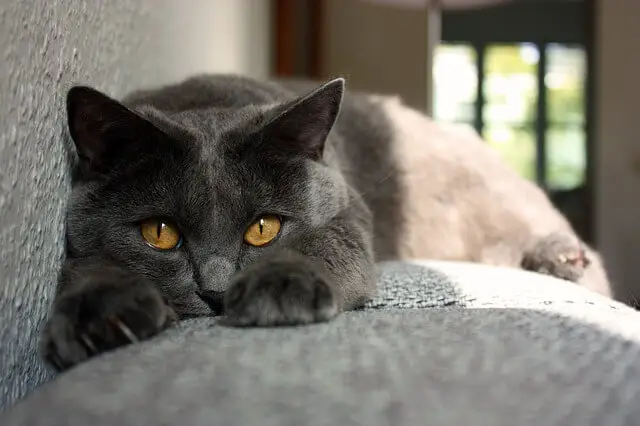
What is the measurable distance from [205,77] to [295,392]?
96cm

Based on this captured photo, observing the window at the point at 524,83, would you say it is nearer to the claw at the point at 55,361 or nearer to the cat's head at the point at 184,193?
the cat's head at the point at 184,193

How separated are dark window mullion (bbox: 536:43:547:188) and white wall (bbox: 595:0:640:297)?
3.00ft

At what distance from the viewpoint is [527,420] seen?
50 cm

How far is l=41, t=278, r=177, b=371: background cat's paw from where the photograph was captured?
2.15 feet

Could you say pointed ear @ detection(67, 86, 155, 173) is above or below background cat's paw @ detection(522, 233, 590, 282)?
above

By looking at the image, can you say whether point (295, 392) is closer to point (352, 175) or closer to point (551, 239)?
point (352, 175)

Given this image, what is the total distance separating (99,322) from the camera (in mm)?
671

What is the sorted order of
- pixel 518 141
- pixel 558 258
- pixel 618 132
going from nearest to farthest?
1. pixel 558 258
2. pixel 618 132
3. pixel 518 141

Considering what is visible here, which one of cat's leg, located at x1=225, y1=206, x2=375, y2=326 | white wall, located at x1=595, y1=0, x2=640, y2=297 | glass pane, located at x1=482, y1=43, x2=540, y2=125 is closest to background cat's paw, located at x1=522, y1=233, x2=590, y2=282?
cat's leg, located at x1=225, y1=206, x2=375, y2=326

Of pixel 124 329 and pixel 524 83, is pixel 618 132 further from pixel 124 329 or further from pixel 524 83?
pixel 124 329

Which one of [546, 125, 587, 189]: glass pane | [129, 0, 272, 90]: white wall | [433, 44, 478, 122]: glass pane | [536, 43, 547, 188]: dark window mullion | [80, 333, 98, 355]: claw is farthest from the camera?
[536, 43, 547, 188]: dark window mullion

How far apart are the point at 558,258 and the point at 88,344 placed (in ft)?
3.37

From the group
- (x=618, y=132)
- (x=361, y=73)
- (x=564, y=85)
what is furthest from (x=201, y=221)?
(x=564, y=85)

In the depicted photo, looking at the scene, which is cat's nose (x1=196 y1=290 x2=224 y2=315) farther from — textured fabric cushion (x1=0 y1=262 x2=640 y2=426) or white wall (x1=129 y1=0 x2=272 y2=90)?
white wall (x1=129 y1=0 x2=272 y2=90)
